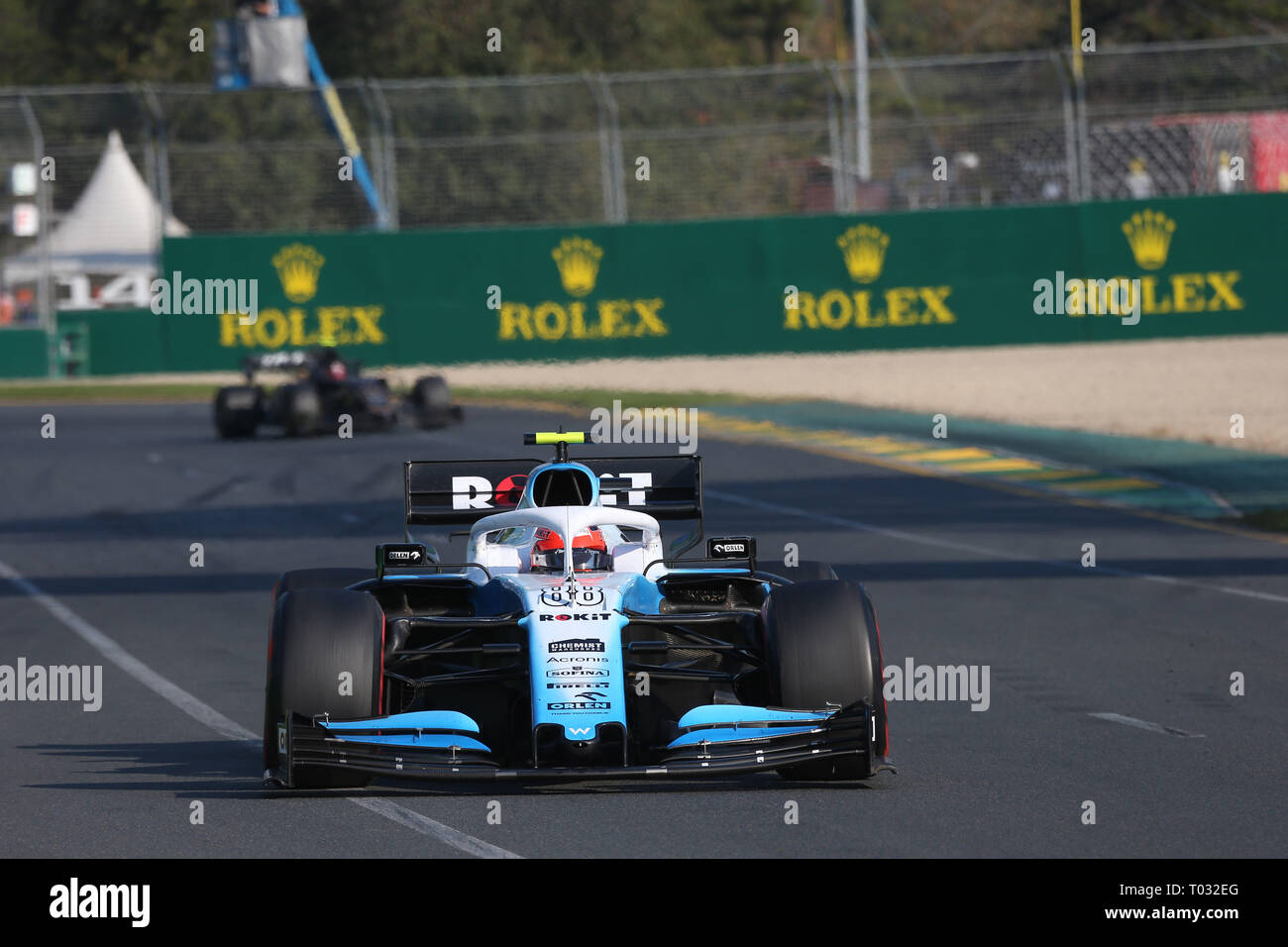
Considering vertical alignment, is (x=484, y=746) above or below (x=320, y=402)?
below

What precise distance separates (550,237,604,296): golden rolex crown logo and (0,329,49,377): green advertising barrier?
9.45 meters

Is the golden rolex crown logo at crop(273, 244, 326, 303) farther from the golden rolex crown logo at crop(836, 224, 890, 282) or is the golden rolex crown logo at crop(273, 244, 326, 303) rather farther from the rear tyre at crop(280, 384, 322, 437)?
the rear tyre at crop(280, 384, 322, 437)

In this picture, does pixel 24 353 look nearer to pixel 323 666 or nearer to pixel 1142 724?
pixel 1142 724

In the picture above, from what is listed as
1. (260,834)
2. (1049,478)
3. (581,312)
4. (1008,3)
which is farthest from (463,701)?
(1008,3)

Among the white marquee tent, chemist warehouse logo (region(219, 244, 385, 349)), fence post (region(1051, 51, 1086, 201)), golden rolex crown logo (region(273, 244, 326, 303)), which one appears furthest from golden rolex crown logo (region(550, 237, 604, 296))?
fence post (region(1051, 51, 1086, 201))

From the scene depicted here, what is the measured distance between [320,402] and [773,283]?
12.3 m

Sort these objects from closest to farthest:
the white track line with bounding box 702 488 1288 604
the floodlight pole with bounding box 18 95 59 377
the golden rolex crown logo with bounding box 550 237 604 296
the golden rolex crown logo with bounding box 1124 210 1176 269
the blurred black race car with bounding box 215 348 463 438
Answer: the white track line with bounding box 702 488 1288 604
the blurred black race car with bounding box 215 348 463 438
the golden rolex crown logo with bounding box 1124 210 1176 269
the golden rolex crown logo with bounding box 550 237 604 296
the floodlight pole with bounding box 18 95 59 377

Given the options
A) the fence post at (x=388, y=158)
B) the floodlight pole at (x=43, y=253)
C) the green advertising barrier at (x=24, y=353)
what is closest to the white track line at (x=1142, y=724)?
the fence post at (x=388, y=158)

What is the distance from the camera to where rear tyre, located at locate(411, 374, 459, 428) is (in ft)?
88.7

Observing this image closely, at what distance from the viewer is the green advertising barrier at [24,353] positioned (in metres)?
38.6

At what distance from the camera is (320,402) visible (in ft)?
88.0

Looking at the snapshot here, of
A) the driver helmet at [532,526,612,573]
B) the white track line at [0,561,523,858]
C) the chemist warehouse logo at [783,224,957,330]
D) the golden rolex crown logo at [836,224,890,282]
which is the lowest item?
the white track line at [0,561,523,858]

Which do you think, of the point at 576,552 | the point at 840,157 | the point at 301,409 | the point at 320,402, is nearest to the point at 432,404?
the point at 320,402

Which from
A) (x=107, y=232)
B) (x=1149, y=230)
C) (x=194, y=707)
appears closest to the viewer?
(x=194, y=707)
